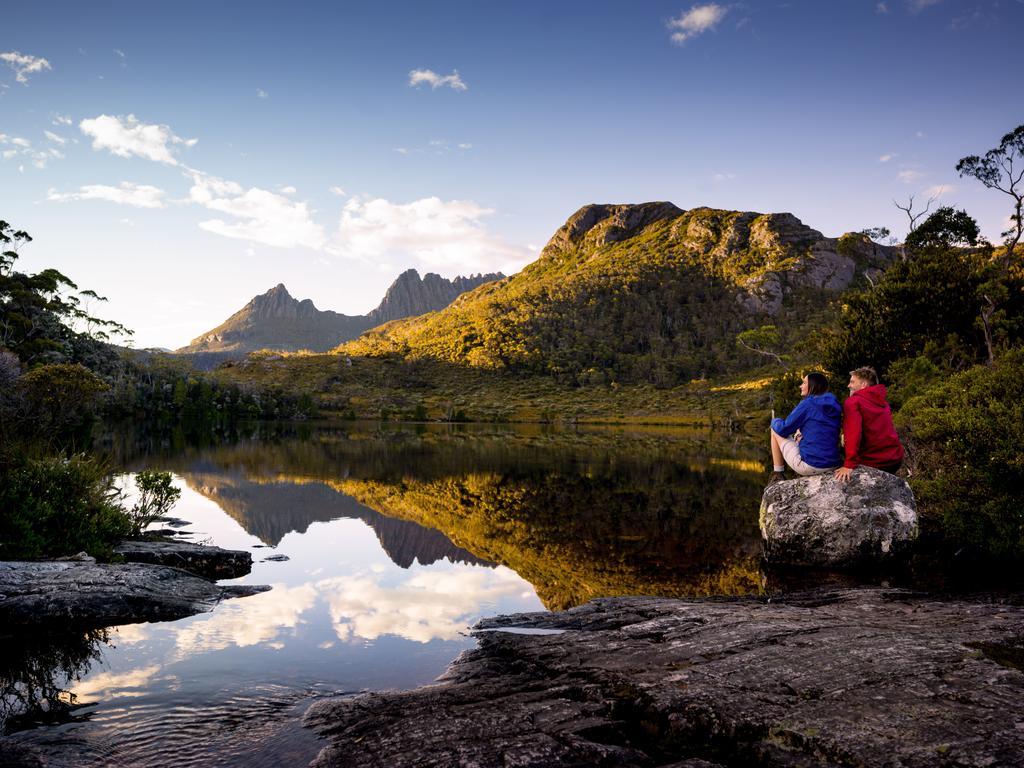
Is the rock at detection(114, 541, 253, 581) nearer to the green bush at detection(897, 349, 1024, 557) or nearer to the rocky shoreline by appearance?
the rocky shoreline

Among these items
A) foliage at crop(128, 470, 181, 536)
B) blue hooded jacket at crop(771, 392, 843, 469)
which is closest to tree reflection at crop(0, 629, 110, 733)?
foliage at crop(128, 470, 181, 536)

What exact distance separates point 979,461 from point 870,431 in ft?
12.7

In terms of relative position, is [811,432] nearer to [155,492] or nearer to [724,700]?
[724,700]

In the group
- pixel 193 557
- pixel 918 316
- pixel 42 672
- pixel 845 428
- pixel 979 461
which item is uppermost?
pixel 918 316

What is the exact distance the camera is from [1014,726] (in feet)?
15.7

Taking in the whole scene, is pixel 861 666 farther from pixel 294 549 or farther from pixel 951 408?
pixel 294 549

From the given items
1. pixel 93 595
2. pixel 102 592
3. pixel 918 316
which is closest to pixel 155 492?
pixel 102 592

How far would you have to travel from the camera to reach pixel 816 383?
13617 mm

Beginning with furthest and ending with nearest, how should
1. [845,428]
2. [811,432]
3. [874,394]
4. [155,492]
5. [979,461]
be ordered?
1. [155,492]
2. [979,461]
3. [811,432]
4. [845,428]
5. [874,394]

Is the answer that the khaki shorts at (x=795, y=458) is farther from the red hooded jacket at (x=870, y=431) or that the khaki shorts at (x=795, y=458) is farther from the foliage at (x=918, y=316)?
the foliage at (x=918, y=316)

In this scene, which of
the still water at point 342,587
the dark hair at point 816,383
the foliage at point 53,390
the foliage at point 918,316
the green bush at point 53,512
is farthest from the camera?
the foliage at point 918,316

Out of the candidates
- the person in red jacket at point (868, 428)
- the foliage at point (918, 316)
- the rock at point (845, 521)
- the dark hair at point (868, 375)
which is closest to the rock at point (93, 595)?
the rock at point (845, 521)

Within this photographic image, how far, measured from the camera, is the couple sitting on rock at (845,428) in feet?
42.9

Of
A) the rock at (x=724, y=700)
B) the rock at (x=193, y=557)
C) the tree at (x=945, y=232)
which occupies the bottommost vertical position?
the rock at (x=193, y=557)
